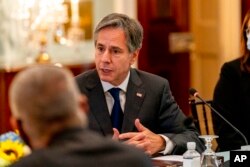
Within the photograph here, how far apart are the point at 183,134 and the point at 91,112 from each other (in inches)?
16.1

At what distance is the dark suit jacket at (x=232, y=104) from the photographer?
3.78 meters

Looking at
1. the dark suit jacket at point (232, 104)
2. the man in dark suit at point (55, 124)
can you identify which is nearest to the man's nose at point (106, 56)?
the dark suit jacket at point (232, 104)

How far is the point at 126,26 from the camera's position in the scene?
3246mm

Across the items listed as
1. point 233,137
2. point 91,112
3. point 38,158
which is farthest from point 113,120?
point 38,158

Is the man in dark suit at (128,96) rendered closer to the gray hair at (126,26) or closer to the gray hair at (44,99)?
the gray hair at (126,26)

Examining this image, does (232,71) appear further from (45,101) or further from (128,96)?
(45,101)

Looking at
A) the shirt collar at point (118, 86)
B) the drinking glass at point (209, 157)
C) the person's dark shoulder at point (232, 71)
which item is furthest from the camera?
the person's dark shoulder at point (232, 71)

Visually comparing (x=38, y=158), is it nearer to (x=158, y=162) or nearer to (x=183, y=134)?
(x=158, y=162)

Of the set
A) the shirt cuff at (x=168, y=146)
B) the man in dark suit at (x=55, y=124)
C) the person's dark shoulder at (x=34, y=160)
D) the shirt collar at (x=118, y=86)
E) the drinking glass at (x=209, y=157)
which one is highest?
the man in dark suit at (x=55, y=124)

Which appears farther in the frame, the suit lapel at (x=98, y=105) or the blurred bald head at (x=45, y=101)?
the suit lapel at (x=98, y=105)

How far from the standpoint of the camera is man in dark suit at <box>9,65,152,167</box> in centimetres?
171

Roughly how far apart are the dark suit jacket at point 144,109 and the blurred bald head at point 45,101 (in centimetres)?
149

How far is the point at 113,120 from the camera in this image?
3297mm

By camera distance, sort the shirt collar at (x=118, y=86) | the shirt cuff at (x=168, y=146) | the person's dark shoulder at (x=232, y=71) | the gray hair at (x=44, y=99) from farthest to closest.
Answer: the person's dark shoulder at (x=232, y=71)
the shirt collar at (x=118, y=86)
the shirt cuff at (x=168, y=146)
the gray hair at (x=44, y=99)
